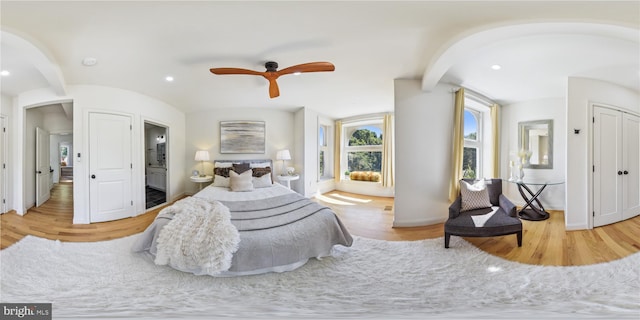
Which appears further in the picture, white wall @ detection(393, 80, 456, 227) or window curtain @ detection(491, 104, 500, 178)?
white wall @ detection(393, 80, 456, 227)

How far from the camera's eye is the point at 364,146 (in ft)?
12.7

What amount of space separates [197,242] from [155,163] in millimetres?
629

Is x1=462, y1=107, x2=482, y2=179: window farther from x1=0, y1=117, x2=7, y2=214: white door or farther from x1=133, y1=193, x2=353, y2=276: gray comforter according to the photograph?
x1=0, y1=117, x2=7, y2=214: white door

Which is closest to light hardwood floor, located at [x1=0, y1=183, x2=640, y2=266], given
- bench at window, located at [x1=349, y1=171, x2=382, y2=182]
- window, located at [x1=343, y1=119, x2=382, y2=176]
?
bench at window, located at [x1=349, y1=171, x2=382, y2=182]

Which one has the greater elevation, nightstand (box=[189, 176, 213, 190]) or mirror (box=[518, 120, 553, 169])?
mirror (box=[518, 120, 553, 169])

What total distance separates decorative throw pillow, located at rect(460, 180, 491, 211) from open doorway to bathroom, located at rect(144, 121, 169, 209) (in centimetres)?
198

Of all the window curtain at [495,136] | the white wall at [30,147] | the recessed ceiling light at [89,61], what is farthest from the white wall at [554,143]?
the white wall at [30,147]

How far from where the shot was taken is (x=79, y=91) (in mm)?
1011

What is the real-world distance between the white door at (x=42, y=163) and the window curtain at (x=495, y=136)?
2536 millimetres

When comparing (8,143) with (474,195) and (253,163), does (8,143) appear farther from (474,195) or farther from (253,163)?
(474,195)

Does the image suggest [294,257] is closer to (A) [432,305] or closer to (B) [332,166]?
(A) [432,305]

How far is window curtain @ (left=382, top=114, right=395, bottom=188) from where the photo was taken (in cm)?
376

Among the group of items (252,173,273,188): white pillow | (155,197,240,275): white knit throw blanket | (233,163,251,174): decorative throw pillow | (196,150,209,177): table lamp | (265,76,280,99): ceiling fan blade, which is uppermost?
(265,76,280,99): ceiling fan blade

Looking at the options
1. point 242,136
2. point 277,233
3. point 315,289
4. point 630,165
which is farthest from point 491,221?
point 242,136
